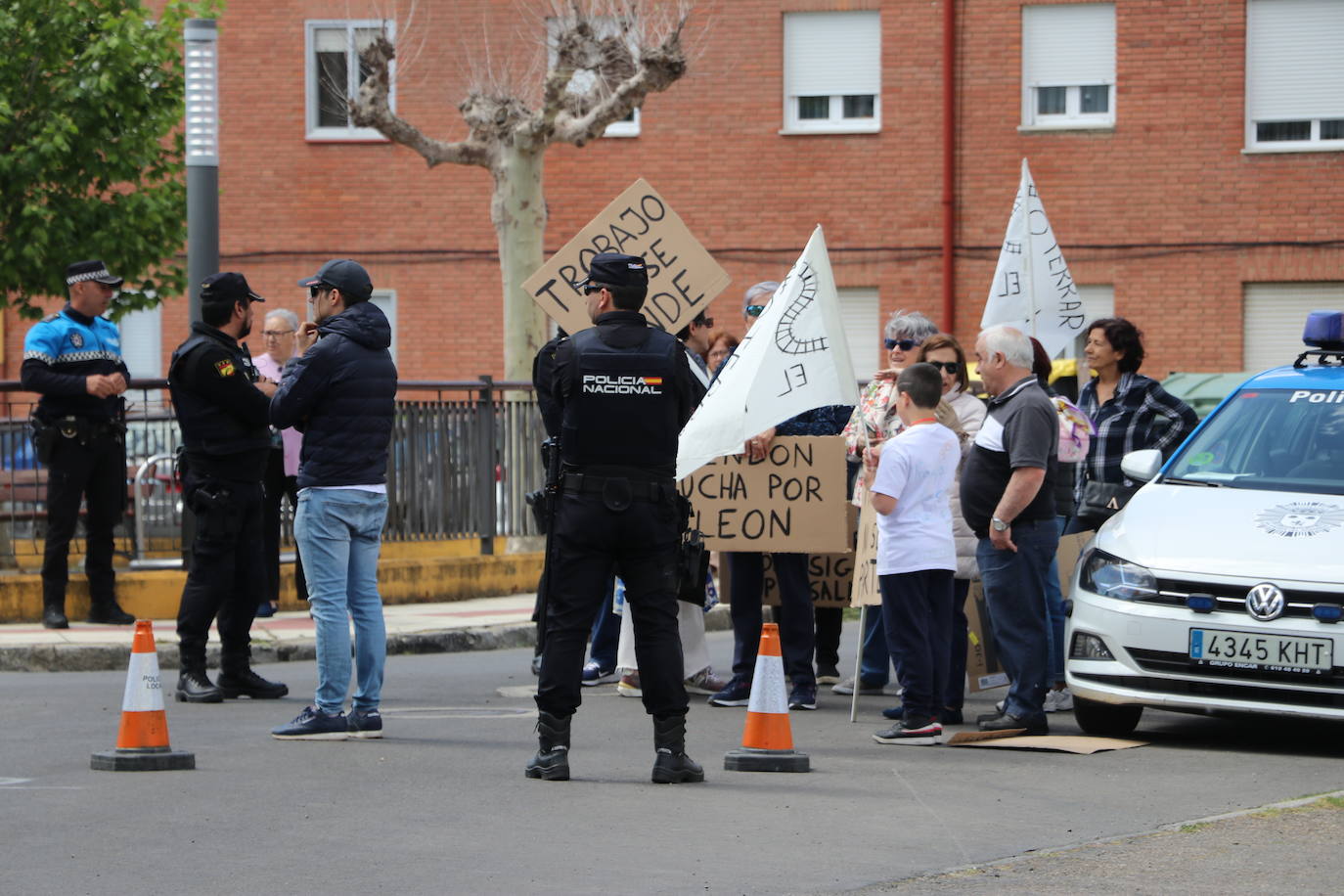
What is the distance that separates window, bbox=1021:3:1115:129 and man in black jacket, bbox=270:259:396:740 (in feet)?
62.1

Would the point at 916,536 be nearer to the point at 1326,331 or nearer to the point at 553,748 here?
the point at 553,748

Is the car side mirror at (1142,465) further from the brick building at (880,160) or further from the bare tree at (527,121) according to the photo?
the brick building at (880,160)

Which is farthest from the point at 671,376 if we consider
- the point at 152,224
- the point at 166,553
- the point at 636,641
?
the point at 152,224

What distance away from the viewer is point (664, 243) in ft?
35.2

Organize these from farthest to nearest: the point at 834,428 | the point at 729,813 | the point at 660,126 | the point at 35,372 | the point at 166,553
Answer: the point at 660,126 → the point at 166,553 → the point at 35,372 → the point at 834,428 → the point at 729,813

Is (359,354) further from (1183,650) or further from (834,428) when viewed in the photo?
(1183,650)

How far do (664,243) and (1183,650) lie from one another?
3446mm

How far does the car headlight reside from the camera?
29.2 ft

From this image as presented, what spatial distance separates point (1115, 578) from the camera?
9.05 metres

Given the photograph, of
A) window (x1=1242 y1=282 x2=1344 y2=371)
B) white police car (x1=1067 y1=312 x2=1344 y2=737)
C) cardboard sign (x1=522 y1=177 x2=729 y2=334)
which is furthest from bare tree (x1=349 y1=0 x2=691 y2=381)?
white police car (x1=1067 y1=312 x2=1344 y2=737)

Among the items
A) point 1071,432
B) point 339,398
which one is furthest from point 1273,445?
point 339,398

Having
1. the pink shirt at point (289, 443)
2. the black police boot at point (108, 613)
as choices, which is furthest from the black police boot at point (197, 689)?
the pink shirt at point (289, 443)

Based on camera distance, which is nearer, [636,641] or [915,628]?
[636,641]

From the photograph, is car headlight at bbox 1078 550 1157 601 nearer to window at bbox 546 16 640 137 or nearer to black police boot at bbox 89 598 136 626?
black police boot at bbox 89 598 136 626
